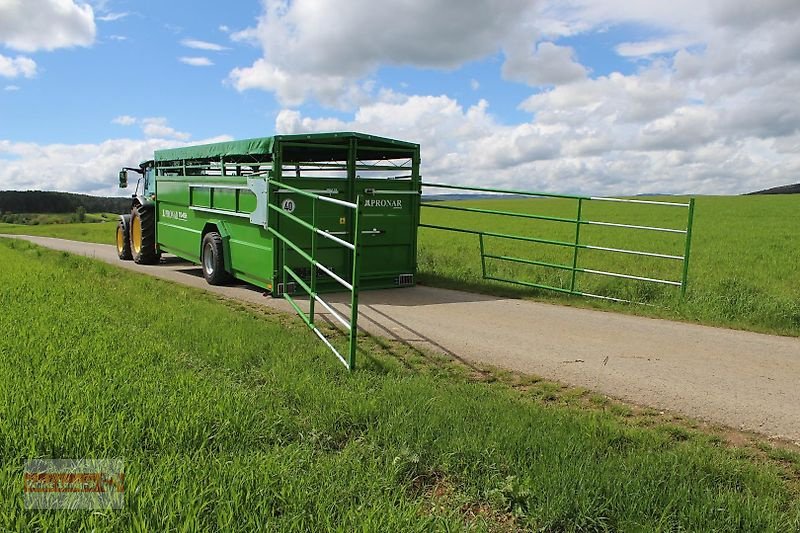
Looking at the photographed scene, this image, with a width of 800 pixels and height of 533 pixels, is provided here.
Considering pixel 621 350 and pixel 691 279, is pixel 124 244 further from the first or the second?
pixel 691 279

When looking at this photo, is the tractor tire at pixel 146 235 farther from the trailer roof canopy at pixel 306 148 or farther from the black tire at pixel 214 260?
the black tire at pixel 214 260

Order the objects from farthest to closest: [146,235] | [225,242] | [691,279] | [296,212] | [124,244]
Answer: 1. [124,244]
2. [146,235]
3. [691,279]
4. [225,242]
5. [296,212]

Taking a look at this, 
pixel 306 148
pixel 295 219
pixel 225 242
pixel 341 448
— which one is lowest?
pixel 341 448

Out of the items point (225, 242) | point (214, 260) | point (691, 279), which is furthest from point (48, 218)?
point (691, 279)

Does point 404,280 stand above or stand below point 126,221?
below

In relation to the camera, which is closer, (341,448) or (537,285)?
(341,448)

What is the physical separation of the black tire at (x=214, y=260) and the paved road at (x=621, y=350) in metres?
1.39

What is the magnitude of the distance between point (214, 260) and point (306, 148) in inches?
102

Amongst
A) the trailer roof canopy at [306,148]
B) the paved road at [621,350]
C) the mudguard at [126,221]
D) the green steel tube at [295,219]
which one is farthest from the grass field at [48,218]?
the paved road at [621,350]

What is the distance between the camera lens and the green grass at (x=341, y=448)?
2.97 meters

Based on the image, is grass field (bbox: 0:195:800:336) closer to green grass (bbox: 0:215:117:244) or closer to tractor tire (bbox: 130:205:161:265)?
tractor tire (bbox: 130:205:161:265)

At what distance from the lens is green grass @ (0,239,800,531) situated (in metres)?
2.97

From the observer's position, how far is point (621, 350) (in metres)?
6.64

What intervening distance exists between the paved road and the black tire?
1395mm
